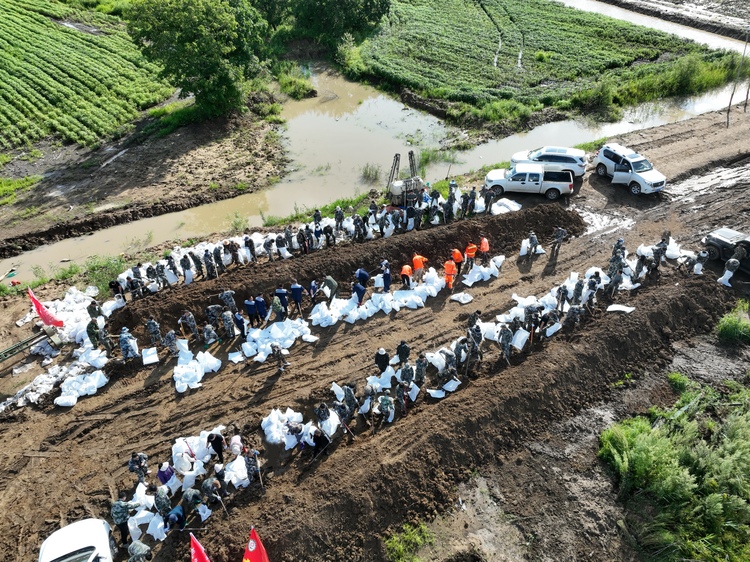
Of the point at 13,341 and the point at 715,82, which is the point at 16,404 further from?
the point at 715,82

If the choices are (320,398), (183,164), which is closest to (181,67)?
(183,164)

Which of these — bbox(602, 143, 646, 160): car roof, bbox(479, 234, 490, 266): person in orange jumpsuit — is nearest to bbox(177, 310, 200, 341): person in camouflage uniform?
bbox(479, 234, 490, 266): person in orange jumpsuit

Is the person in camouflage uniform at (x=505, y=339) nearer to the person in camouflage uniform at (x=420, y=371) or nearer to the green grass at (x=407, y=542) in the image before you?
the person in camouflage uniform at (x=420, y=371)

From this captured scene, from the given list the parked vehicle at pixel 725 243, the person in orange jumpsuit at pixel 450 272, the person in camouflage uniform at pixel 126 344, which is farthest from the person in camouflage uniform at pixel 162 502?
the parked vehicle at pixel 725 243

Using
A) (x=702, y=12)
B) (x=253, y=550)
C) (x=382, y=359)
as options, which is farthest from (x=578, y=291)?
(x=702, y=12)

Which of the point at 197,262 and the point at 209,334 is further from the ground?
the point at 197,262

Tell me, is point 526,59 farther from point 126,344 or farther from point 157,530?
point 157,530
